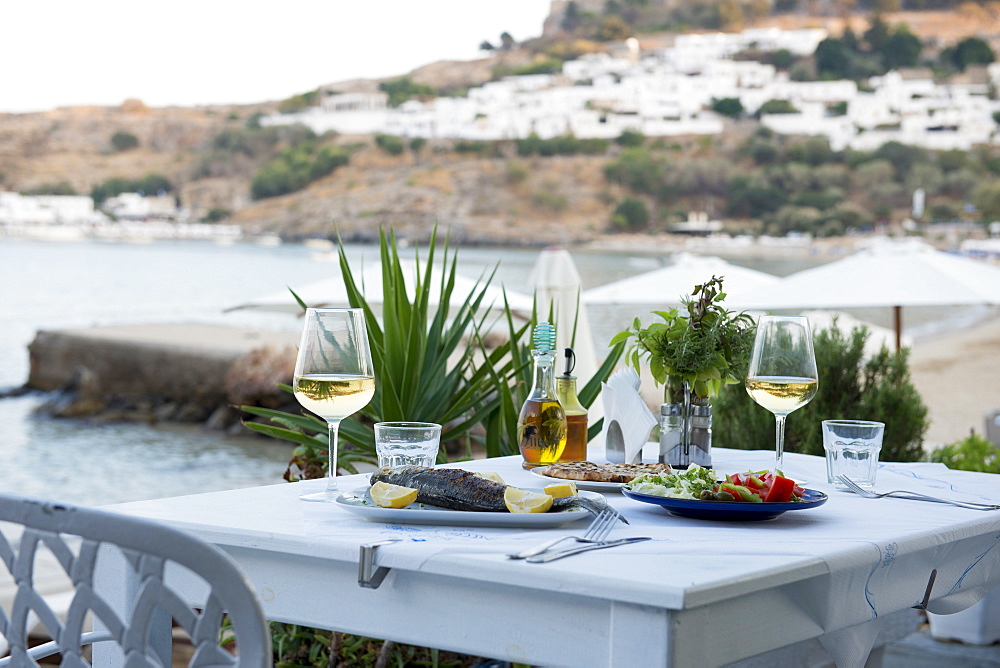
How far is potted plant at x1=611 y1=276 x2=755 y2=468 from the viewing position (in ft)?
5.01

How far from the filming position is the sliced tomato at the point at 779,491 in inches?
46.0

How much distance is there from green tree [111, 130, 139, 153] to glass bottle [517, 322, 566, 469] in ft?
179

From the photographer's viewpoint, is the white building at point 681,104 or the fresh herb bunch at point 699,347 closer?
the fresh herb bunch at point 699,347

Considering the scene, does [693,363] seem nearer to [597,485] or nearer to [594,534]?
[597,485]

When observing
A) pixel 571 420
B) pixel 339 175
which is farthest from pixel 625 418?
pixel 339 175

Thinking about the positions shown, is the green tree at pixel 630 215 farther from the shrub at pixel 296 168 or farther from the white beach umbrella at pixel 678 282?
the white beach umbrella at pixel 678 282

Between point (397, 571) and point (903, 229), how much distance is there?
48.6 meters

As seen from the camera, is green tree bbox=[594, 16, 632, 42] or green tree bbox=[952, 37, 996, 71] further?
green tree bbox=[594, 16, 632, 42]

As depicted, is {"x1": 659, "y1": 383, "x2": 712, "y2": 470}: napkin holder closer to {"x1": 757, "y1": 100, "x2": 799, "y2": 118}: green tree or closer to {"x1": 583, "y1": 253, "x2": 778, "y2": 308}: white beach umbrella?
{"x1": 583, "y1": 253, "x2": 778, "y2": 308}: white beach umbrella

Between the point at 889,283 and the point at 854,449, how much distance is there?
3.77 meters

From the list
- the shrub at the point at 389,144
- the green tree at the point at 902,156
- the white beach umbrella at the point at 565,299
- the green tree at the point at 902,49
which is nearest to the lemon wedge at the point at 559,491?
the white beach umbrella at the point at 565,299

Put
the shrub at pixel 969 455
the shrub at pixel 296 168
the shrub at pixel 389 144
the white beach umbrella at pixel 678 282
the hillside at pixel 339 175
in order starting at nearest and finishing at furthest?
1. the shrub at pixel 969 455
2. the white beach umbrella at pixel 678 282
3. the hillside at pixel 339 175
4. the shrub at pixel 296 168
5. the shrub at pixel 389 144

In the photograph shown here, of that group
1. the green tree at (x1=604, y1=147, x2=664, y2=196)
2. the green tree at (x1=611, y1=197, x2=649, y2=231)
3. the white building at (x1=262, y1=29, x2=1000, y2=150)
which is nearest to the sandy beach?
the green tree at (x1=611, y1=197, x2=649, y2=231)

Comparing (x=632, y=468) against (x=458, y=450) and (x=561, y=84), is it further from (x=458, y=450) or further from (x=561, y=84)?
(x=561, y=84)
